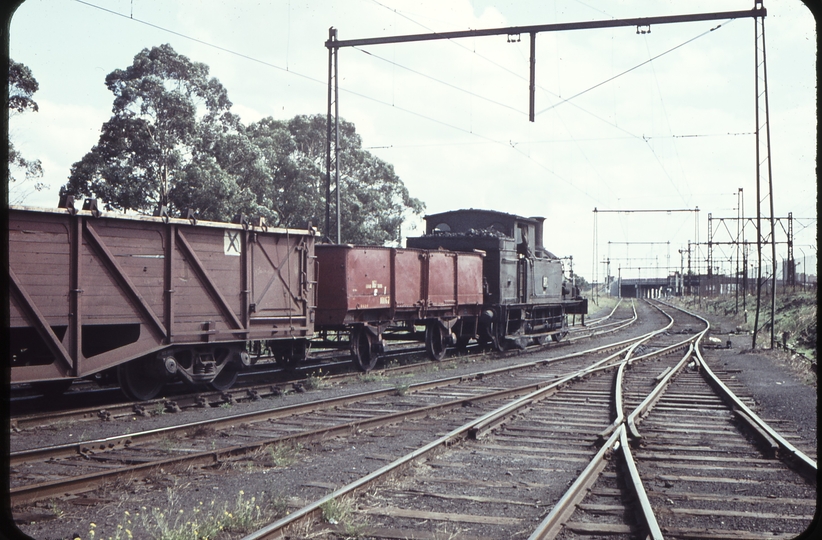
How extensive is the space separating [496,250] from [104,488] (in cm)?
1370

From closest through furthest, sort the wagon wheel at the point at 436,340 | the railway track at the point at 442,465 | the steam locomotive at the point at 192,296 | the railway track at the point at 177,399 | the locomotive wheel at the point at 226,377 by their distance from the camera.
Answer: the railway track at the point at 442,465 < the steam locomotive at the point at 192,296 < the railway track at the point at 177,399 < the locomotive wheel at the point at 226,377 < the wagon wheel at the point at 436,340

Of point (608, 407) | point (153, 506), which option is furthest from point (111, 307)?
point (608, 407)

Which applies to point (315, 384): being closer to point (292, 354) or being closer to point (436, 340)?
point (292, 354)

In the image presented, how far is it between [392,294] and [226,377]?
4201 millimetres

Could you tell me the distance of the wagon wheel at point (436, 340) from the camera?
54.1ft

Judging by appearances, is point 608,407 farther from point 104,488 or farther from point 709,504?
point 104,488

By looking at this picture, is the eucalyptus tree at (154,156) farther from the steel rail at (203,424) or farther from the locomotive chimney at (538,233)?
the steel rail at (203,424)

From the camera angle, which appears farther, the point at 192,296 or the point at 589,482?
the point at 192,296

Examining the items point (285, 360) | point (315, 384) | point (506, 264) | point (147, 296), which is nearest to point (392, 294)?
point (285, 360)

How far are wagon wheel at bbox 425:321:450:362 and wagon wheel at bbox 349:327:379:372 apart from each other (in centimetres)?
232

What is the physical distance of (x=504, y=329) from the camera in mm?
19312

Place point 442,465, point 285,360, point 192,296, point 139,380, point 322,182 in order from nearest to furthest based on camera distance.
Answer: point 442,465, point 139,380, point 192,296, point 285,360, point 322,182

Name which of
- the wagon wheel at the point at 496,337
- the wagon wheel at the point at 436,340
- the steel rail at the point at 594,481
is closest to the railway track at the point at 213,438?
the steel rail at the point at 594,481

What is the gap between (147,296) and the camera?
9773 millimetres
